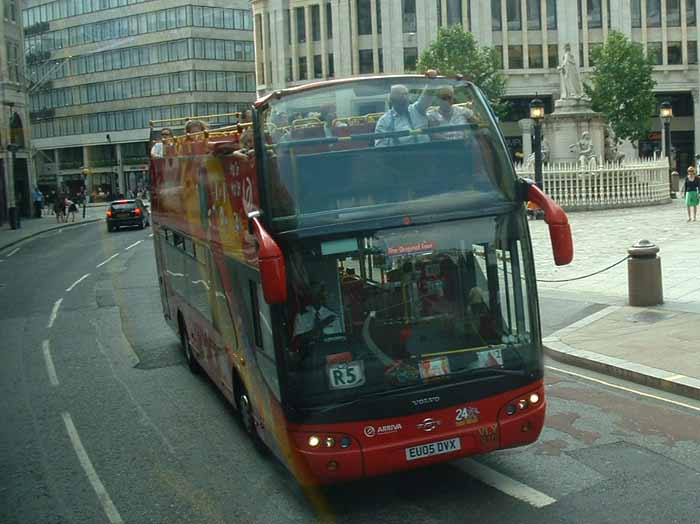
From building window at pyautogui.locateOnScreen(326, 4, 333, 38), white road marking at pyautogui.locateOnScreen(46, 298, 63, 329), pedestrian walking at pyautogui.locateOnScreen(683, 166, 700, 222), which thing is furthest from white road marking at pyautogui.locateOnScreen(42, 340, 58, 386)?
building window at pyautogui.locateOnScreen(326, 4, 333, 38)

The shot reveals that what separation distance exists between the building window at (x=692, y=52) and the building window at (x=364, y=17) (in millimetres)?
24374

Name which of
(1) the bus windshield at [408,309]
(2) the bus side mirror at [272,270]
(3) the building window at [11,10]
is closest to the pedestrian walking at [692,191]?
(1) the bus windshield at [408,309]

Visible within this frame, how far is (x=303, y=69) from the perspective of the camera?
78.2 m

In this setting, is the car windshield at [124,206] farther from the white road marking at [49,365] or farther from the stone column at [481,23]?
the stone column at [481,23]

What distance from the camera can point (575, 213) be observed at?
112ft

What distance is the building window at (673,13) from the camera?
7419cm

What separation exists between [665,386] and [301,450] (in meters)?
5.34

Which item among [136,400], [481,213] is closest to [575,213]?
[136,400]

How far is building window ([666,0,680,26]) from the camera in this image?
243 feet

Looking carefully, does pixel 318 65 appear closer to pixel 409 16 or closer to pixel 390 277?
pixel 409 16

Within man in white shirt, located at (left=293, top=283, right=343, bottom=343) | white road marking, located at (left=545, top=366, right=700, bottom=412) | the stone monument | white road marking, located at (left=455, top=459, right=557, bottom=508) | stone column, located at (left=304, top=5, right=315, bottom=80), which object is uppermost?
stone column, located at (left=304, top=5, right=315, bottom=80)

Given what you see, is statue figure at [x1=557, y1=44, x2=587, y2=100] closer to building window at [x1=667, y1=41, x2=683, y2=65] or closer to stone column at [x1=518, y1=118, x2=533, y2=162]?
stone column at [x1=518, y1=118, x2=533, y2=162]

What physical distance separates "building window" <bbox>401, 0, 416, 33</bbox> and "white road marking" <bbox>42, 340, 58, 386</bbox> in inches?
2443

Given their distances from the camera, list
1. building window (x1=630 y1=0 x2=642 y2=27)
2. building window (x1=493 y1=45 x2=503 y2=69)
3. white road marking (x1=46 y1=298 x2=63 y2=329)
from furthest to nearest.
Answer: building window (x1=630 y1=0 x2=642 y2=27) < building window (x1=493 y1=45 x2=503 y2=69) < white road marking (x1=46 y1=298 x2=63 y2=329)
